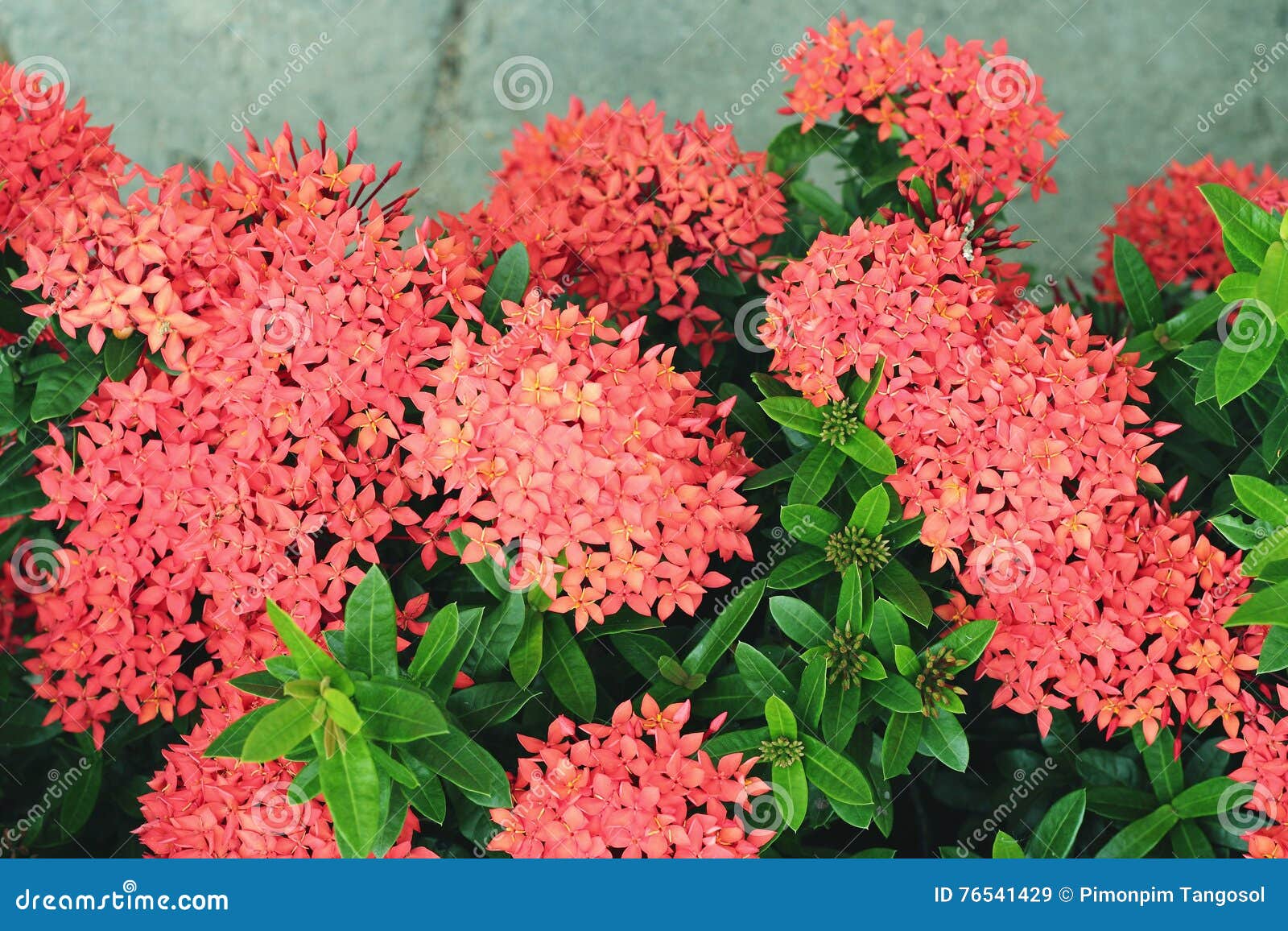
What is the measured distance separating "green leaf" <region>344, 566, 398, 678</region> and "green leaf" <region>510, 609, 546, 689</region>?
203 millimetres

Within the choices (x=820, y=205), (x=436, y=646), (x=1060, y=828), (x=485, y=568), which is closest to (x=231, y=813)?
(x=436, y=646)

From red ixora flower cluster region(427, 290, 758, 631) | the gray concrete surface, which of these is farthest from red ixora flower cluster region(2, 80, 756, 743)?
the gray concrete surface

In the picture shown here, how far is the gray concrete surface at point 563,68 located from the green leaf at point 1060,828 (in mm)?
2107

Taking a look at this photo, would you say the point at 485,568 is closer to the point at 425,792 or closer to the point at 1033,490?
the point at 425,792

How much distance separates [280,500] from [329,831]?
48 cm

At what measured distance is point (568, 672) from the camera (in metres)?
1.65

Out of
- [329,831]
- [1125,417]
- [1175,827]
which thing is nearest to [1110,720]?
[1175,827]

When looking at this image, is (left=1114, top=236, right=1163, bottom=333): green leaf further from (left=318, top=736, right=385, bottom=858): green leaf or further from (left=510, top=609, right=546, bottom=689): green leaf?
(left=318, top=736, right=385, bottom=858): green leaf

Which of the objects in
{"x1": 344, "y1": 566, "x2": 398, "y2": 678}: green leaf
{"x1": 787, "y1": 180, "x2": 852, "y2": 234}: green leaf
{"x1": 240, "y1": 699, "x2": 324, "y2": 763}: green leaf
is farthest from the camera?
{"x1": 787, "y1": 180, "x2": 852, "y2": 234}: green leaf

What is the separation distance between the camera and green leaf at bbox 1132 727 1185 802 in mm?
1707

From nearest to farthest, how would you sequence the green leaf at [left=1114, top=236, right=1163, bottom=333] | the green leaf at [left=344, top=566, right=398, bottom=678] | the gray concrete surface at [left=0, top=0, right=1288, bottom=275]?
the green leaf at [left=344, top=566, right=398, bottom=678], the green leaf at [left=1114, top=236, right=1163, bottom=333], the gray concrete surface at [left=0, top=0, right=1288, bottom=275]

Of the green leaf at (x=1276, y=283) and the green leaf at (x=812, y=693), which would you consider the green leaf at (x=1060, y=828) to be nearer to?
the green leaf at (x=812, y=693)

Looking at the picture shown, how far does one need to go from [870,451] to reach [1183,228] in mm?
1248

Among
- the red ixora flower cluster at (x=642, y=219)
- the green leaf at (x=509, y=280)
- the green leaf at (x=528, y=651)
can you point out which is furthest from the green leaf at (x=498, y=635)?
the red ixora flower cluster at (x=642, y=219)
